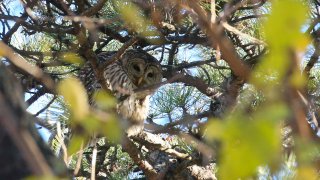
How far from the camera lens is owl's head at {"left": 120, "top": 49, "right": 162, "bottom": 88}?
455 cm

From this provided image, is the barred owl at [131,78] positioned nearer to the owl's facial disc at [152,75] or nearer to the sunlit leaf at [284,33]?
the owl's facial disc at [152,75]

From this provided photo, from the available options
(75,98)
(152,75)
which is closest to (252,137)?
(75,98)

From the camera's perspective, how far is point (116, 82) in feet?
14.5

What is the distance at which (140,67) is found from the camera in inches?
187

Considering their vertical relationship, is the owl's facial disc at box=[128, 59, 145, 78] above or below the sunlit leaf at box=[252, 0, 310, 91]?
above

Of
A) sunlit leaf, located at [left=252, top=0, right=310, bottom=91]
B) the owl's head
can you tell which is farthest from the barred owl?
sunlit leaf, located at [left=252, top=0, right=310, bottom=91]

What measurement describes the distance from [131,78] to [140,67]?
132 mm

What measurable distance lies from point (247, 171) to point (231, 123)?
55 millimetres

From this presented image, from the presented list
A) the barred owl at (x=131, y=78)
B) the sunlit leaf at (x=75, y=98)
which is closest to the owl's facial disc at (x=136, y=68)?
the barred owl at (x=131, y=78)

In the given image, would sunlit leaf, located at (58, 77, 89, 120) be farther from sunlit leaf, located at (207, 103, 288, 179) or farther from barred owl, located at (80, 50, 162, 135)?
barred owl, located at (80, 50, 162, 135)

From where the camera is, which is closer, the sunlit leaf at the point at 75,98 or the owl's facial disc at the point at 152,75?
the sunlit leaf at the point at 75,98

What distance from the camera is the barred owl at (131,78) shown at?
402cm

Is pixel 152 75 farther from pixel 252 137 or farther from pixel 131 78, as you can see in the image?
pixel 252 137

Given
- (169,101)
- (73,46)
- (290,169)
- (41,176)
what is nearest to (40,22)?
(73,46)
